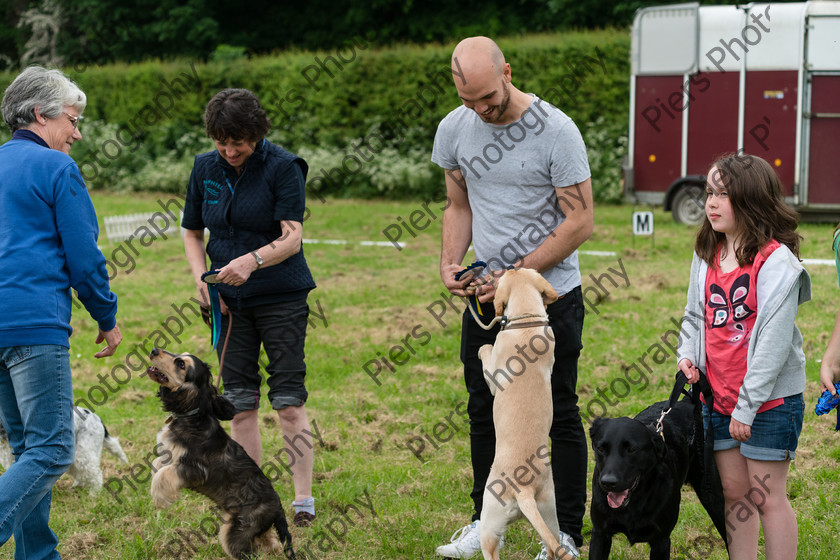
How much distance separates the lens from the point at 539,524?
329 centimetres

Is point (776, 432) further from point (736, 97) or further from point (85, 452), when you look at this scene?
point (736, 97)

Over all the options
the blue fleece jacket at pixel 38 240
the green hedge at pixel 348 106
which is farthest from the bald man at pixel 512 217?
the green hedge at pixel 348 106

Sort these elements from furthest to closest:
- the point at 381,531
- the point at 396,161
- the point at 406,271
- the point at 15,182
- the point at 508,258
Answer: the point at 396,161
the point at 406,271
the point at 381,531
the point at 508,258
the point at 15,182

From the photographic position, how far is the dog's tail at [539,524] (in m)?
3.27

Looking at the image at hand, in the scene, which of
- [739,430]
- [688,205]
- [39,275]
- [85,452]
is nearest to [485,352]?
[739,430]

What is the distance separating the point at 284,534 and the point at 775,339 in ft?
8.12

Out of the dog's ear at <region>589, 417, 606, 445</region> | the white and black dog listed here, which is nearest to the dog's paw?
the dog's ear at <region>589, 417, 606, 445</region>

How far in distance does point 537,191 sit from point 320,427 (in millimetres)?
3026

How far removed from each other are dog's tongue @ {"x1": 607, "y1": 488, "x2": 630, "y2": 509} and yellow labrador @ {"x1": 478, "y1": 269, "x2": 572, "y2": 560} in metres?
0.25

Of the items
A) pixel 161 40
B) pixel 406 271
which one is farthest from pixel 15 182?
pixel 161 40

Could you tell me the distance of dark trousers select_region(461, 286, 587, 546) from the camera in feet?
12.7

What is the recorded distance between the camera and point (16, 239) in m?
3.42

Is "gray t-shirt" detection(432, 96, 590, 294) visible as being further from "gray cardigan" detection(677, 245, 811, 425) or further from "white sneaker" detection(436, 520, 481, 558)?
"white sneaker" detection(436, 520, 481, 558)

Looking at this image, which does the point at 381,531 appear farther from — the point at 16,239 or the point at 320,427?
the point at 16,239
